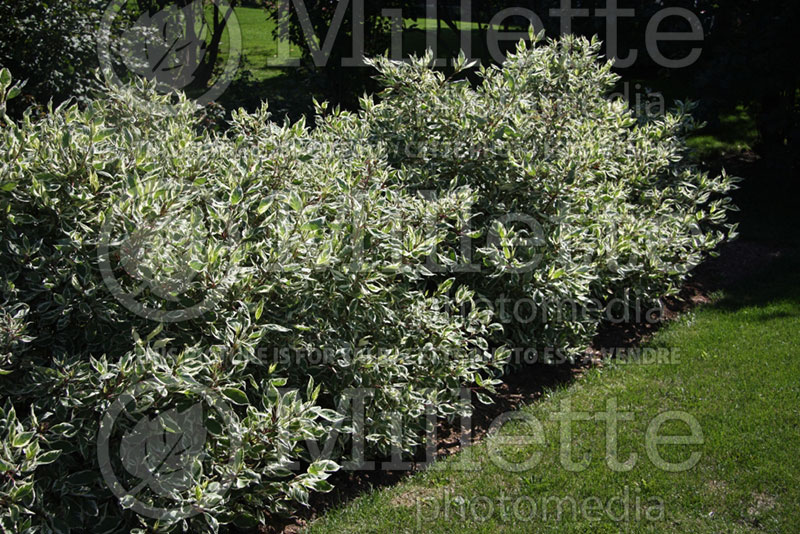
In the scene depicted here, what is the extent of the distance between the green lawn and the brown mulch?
0.34ft

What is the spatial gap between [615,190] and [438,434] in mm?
2362

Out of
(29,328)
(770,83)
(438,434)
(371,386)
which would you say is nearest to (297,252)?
(371,386)

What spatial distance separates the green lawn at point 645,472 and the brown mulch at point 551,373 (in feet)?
0.34

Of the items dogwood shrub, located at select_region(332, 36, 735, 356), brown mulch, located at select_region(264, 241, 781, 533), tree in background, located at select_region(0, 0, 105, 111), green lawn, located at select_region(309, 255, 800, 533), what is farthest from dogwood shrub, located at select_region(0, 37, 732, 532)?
tree in background, located at select_region(0, 0, 105, 111)

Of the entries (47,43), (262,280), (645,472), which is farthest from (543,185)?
(47,43)

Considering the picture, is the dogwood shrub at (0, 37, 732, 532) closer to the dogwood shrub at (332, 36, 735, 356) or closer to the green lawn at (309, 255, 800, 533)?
the dogwood shrub at (332, 36, 735, 356)

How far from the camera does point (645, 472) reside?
368 centimetres

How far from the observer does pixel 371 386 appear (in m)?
3.72

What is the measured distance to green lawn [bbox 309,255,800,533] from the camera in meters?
3.36

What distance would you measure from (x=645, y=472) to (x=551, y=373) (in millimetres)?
1238

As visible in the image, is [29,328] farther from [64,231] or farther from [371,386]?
[371,386]

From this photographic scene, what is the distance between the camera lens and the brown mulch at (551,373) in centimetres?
364

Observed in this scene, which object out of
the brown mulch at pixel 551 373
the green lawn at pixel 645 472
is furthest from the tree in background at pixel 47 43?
the green lawn at pixel 645 472

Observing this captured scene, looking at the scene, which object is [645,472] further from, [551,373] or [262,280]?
[262,280]
